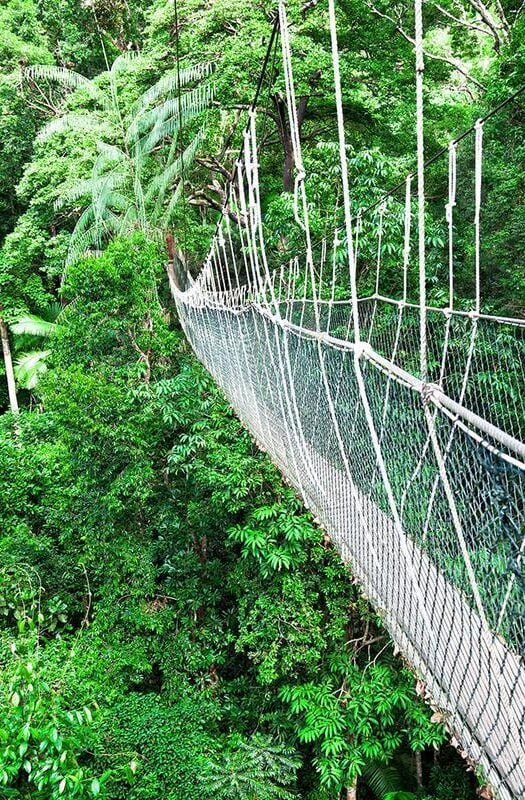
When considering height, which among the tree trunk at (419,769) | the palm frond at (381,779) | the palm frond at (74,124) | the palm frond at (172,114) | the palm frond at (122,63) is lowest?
the tree trunk at (419,769)

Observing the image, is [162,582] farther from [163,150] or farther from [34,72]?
[34,72]

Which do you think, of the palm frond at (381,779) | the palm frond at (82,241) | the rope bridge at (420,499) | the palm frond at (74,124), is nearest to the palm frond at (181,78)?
the palm frond at (74,124)

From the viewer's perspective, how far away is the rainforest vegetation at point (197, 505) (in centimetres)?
367

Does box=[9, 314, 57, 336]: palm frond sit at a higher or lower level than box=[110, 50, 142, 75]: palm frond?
lower

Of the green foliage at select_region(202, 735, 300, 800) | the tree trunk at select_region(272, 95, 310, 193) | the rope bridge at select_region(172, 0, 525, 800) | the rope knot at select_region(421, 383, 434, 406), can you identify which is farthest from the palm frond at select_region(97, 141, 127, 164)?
the rope knot at select_region(421, 383, 434, 406)

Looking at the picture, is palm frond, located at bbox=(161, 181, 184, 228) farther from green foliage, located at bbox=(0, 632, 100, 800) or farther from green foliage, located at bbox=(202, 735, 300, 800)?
green foliage, located at bbox=(202, 735, 300, 800)

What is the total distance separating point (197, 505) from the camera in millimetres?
4602

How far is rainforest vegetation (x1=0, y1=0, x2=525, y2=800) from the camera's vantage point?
367 cm

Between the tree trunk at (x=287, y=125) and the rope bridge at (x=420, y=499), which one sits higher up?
the tree trunk at (x=287, y=125)

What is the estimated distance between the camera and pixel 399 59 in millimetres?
5129

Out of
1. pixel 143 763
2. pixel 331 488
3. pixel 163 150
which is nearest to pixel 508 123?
pixel 163 150

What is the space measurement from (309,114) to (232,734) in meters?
4.69

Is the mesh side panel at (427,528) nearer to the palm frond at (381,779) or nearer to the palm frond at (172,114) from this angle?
the palm frond at (172,114)

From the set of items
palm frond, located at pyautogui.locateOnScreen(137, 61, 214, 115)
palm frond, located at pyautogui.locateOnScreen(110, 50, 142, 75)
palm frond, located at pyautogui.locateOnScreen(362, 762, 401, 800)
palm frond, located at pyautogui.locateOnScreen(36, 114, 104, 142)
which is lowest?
palm frond, located at pyautogui.locateOnScreen(362, 762, 401, 800)
